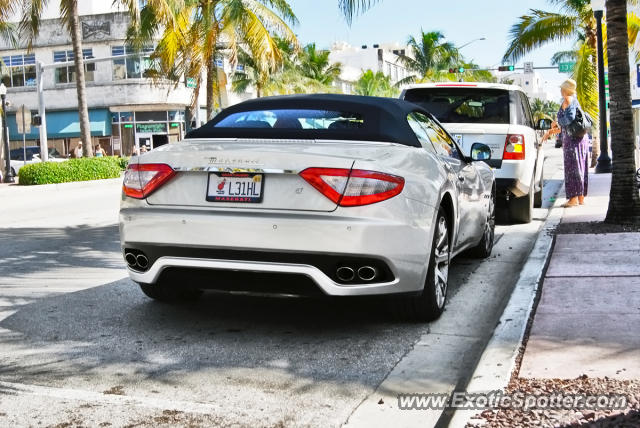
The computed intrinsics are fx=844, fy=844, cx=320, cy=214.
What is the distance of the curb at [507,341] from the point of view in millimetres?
3951

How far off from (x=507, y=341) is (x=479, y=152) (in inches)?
111

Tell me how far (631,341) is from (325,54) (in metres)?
64.9

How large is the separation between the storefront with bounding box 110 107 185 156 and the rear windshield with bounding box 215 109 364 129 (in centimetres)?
5067

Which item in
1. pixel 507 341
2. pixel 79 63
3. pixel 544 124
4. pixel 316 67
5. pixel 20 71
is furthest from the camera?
pixel 316 67

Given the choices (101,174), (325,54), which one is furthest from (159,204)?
(325,54)

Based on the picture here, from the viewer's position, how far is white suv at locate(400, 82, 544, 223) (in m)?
10.1

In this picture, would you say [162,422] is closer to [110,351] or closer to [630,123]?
[110,351]

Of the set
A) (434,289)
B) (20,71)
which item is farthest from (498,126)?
(20,71)

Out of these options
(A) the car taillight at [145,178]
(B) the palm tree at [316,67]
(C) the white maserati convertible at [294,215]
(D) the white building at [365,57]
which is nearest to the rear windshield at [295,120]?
(C) the white maserati convertible at [294,215]

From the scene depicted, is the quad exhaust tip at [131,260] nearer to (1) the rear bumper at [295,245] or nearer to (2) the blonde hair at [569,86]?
(1) the rear bumper at [295,245]

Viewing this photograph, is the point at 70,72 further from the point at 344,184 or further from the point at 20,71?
the point at 344,184

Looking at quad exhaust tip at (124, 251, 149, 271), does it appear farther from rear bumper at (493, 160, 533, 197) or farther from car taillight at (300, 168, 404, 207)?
rear bumper at (493, 160, 533, 197)

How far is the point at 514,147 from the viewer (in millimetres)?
10125

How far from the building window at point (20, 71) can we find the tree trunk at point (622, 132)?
54.6 metres
